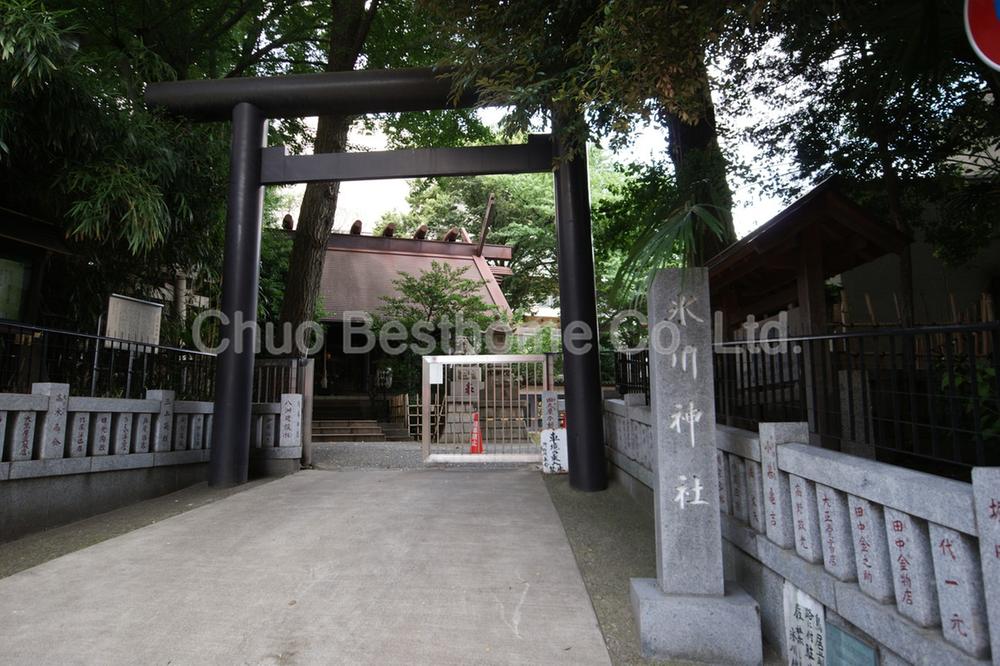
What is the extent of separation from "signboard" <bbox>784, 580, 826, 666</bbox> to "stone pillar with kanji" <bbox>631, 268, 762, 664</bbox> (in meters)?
0.17

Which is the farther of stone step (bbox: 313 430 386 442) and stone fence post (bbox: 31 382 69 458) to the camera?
stone step (bbox: 313 430 386 442)

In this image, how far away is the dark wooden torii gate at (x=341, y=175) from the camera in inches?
271

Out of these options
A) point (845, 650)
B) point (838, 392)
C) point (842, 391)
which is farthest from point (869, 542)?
point (842, 391)

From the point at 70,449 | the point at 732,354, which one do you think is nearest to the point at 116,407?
the point at 70,449

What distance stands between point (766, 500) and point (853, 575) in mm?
704

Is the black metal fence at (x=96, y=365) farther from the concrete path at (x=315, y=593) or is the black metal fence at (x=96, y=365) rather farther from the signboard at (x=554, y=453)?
the signboard at (x=554, y=453)

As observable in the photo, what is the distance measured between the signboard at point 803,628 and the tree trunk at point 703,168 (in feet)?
6.04

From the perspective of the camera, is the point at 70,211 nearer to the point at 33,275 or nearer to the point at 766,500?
the point at 33,275

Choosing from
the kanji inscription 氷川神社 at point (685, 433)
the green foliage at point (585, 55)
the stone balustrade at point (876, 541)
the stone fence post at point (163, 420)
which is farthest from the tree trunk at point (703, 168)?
the stone fence post at point (163, 420)

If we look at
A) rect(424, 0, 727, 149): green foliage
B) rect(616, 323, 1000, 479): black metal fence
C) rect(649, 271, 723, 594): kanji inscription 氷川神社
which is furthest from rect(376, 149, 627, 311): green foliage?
rect(649, 271, 723, 594): kanji inscription 氷川神社

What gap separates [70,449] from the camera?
5.85 m

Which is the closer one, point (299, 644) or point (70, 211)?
point (299, 644)

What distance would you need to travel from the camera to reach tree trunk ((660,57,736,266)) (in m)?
3.46

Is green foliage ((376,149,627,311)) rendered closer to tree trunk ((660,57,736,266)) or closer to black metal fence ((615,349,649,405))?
tree trunk ((660,57,736,266))
